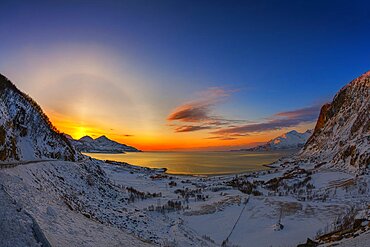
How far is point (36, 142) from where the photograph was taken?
28.3 metres

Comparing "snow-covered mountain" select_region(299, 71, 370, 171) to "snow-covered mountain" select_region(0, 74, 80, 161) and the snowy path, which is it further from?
the snowy path

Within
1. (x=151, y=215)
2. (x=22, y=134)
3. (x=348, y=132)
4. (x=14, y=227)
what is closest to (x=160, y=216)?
(x=151, y=215)

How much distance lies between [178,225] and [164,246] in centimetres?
602

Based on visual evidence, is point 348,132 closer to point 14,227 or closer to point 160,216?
point 160,216

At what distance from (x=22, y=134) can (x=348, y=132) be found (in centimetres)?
8185

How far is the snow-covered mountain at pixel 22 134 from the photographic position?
21830 mm

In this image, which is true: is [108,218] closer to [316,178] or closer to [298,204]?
[298,204]

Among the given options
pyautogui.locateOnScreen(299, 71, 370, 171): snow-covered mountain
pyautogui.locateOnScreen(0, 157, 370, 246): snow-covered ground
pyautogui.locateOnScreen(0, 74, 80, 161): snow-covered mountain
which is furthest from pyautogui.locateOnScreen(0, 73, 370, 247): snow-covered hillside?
pyautogui.locateOnScreen(299, 71, 370, 171): snow-covered mountain

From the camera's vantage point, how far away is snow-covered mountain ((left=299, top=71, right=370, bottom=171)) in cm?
4584

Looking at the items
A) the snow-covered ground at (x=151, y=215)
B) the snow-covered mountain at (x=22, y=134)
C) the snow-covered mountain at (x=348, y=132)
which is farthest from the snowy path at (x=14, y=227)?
the snow-covered mountain at (x=348, y=132)

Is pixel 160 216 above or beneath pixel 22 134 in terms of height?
beneath

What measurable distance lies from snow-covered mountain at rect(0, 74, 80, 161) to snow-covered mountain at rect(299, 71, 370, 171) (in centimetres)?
4497

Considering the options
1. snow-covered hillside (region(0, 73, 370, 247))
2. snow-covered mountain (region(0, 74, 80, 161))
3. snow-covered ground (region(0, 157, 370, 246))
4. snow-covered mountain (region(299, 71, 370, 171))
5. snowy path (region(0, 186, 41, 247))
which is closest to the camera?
snowy path (region(0, 186, 41, 247))

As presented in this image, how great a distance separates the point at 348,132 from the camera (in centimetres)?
7419
